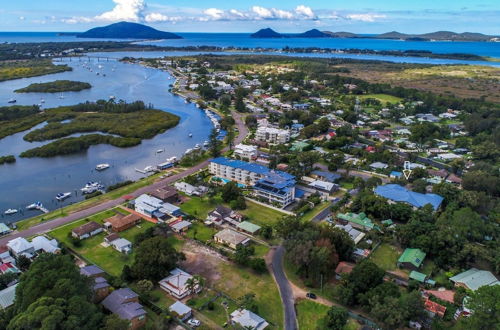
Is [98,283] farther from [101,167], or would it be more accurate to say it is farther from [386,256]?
[101,167]

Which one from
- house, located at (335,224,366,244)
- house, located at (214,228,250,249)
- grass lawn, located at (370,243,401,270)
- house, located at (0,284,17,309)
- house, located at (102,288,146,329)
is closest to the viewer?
house, located at (102,288,146,329)

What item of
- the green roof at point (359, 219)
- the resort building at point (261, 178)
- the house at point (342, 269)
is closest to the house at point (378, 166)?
the resort building at point (261, 178)

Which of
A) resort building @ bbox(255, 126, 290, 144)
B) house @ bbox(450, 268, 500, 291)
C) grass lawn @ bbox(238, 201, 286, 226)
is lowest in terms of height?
grass lawn @ bbox(238, 201, 286, 226)

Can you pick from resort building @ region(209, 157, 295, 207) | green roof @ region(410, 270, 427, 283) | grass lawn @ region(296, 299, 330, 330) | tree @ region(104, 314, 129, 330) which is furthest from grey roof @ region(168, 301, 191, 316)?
resort building @ region(209, 157, 295, 207)

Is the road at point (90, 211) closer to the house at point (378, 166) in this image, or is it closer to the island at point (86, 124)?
the island at point (86, 124)

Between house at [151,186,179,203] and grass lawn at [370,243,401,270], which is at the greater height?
house at [151,186,179,203]

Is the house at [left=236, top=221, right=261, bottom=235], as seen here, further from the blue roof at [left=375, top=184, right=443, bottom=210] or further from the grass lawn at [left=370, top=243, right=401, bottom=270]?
the blue roof at [left=375, top=184, right=443, bottom=210]
